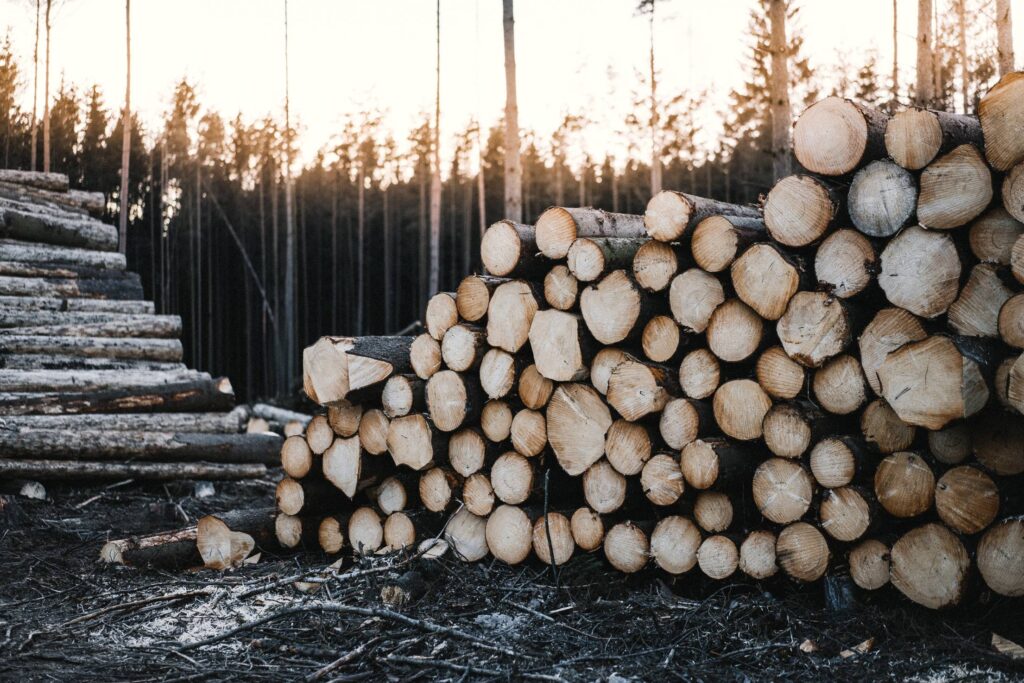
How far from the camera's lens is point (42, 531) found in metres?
5.43

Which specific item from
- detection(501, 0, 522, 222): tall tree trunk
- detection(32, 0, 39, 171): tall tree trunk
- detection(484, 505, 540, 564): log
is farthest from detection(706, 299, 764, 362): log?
detection(32, 0, 39, 171): tall tree trunk

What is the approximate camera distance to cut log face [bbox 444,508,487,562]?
4.33 m

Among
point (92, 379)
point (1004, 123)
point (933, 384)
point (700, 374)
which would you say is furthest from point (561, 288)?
point (92, 379)

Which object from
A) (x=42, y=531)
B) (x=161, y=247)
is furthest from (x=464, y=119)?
(x=42, y=531)

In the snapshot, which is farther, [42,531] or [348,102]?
[348,102]

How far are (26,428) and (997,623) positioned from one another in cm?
654

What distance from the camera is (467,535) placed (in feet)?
14.3

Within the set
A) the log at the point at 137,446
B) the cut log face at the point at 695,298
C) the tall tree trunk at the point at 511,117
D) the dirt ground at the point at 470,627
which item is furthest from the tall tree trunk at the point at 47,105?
the cut log face at the point at 695,298

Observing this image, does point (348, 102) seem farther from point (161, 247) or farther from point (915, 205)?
point (915, 205)

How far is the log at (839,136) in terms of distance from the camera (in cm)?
336

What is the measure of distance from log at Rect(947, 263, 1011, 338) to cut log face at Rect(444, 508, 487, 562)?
2446mm

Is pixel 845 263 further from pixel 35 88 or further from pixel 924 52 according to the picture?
pixel 35 88

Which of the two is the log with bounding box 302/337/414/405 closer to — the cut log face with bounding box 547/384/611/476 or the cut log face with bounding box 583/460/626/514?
the cut log face with bounding box 547/384/611/476

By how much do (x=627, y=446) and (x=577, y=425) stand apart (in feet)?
0.94
